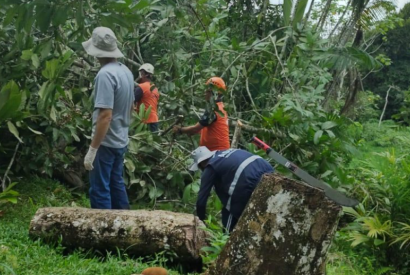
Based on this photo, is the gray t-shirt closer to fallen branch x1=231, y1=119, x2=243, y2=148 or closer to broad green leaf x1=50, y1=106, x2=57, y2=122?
broad green leaf x1=50, y1=106, x2=57, y2=122

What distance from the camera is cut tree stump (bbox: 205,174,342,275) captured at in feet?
11.0

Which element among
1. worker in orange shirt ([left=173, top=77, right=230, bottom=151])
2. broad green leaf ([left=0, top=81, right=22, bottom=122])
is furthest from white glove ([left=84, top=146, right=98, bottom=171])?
worker in orange shirt ([left=173, top=77, right=230, bottom=151])

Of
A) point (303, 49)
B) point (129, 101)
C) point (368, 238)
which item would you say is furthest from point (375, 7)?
point (129, 101)

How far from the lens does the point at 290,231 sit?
11.1 ft

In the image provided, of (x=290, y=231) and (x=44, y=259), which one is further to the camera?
(x=44, y=259)

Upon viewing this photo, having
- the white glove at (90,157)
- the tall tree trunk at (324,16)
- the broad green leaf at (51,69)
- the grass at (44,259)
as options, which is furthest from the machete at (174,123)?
the tall tree trunk at (324,16)

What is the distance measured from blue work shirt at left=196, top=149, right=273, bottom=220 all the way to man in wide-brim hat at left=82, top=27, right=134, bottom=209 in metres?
0.88

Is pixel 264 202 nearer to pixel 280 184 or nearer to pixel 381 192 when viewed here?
pixel 280 184

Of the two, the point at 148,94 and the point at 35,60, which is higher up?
the point at 35,60

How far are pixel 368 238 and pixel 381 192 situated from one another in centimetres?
90

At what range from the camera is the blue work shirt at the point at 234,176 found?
527 cm

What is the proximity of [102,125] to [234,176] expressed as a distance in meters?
1.23

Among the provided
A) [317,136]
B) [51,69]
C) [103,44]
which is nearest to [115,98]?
[103,44]

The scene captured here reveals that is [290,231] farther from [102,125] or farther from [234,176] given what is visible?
[102,125]
